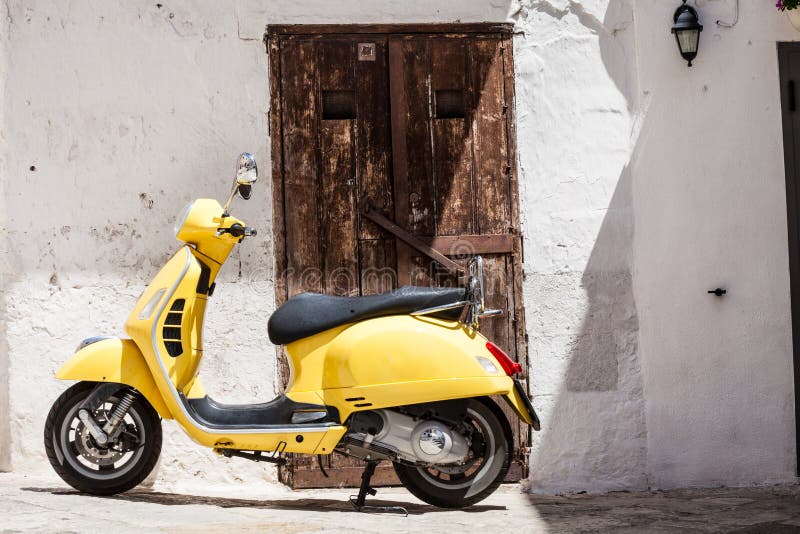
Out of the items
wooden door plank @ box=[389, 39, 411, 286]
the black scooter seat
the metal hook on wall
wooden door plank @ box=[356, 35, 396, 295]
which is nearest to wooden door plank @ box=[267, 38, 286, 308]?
wooden door plank @ box=[356, 35, 396, 295]

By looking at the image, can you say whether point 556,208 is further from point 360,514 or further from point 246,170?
point 360,514

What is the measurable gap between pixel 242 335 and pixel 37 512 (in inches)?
67.3

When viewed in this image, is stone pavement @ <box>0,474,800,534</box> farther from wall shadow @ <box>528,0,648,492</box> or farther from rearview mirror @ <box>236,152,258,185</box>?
rearview mirror @ <box>236,152,258,185</box>

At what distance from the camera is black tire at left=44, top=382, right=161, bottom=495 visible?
490 centimetres

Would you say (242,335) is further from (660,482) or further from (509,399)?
(660,482)

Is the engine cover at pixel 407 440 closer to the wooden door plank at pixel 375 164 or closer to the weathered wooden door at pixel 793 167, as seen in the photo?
the wooden door plank at pixel 375 164

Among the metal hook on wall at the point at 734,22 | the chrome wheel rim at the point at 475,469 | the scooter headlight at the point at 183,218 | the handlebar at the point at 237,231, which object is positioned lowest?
the chrome wheel rim at the point at 475,469

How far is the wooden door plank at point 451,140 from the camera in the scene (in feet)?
19.6

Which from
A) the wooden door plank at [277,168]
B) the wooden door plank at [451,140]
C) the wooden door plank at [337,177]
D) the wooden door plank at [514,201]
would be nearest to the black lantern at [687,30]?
the wooden door plank at [514,201]

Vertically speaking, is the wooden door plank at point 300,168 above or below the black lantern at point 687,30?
below

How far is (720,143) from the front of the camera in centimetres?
608

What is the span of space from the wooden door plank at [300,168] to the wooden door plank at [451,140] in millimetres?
685

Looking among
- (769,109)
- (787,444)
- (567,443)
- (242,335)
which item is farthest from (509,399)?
(769,109)

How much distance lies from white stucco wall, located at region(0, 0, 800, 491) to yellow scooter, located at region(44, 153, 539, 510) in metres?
0.92
